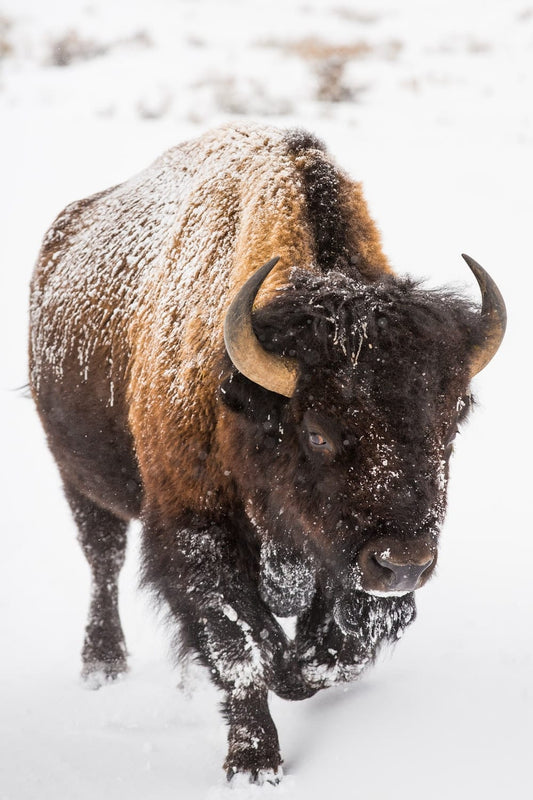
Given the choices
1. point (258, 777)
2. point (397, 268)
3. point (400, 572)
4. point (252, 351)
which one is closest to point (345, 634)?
point (258, 777)

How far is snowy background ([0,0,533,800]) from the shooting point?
3.49 metres

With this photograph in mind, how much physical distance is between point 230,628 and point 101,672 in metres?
2.06

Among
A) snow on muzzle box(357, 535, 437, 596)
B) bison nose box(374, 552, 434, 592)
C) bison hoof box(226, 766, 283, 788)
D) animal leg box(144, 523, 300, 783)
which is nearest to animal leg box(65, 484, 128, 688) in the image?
animal leg box(144, 523, 300, 783)

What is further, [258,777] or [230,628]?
[230,628]

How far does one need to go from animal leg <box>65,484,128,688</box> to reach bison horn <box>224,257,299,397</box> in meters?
2.60

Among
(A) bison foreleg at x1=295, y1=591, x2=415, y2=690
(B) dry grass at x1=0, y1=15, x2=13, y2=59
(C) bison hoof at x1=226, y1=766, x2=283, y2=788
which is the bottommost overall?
(C) bison hoof at x1=226, y1=766, x2=283, y2=788

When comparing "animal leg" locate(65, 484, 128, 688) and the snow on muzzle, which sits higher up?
the snow on muzzle

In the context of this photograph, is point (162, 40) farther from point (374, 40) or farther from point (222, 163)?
point (222, 163)

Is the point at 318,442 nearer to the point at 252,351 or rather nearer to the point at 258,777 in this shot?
the point at 252,351

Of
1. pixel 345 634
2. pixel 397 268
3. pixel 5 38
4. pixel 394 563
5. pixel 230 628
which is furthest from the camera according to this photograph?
pixel 5 38

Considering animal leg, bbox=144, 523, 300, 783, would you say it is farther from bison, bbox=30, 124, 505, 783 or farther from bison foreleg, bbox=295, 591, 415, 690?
bison foreleg, bbox=295, 591, 415, 690

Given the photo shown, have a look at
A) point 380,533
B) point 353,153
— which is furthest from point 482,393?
point 353,153

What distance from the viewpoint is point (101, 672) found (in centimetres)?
518

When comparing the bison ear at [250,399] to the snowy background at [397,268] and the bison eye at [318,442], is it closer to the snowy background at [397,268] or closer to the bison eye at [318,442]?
the bison eye at [318,442]
